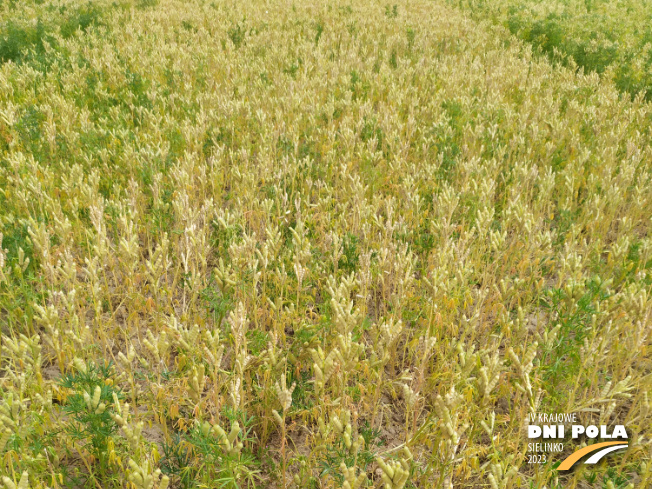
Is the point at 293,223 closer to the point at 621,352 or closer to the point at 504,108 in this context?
the point at 621,352

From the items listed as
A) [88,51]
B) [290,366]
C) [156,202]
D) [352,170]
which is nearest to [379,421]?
[290,366]

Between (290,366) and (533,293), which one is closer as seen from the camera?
(290,366)

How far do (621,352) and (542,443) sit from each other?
2.73ft

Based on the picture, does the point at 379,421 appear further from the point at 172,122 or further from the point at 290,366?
the point at 172,122

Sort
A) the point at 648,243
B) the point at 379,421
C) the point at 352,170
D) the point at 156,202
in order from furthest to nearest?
the point at 352,170 < the point at 156,202 < the point at 648,243 < the point at 379,421

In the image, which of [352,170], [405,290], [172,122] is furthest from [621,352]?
[172,122]

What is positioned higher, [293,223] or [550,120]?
[550,120]

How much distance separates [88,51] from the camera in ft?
26.2

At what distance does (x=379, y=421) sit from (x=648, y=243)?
7.25ft

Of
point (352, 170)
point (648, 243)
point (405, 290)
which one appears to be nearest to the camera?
point (405, 290)

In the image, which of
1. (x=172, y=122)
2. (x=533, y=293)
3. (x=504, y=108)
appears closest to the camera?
(x=533, y=293)

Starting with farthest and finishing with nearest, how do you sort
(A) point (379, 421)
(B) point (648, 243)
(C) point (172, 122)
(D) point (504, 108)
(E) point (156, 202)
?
(D) point (504, 108) < (C) point (172, 122) < (E) point (156, 202) < (B) point (648, 243) < (A) point (379, 421)

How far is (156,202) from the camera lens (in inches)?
143

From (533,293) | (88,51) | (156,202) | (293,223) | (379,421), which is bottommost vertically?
(379,421)
